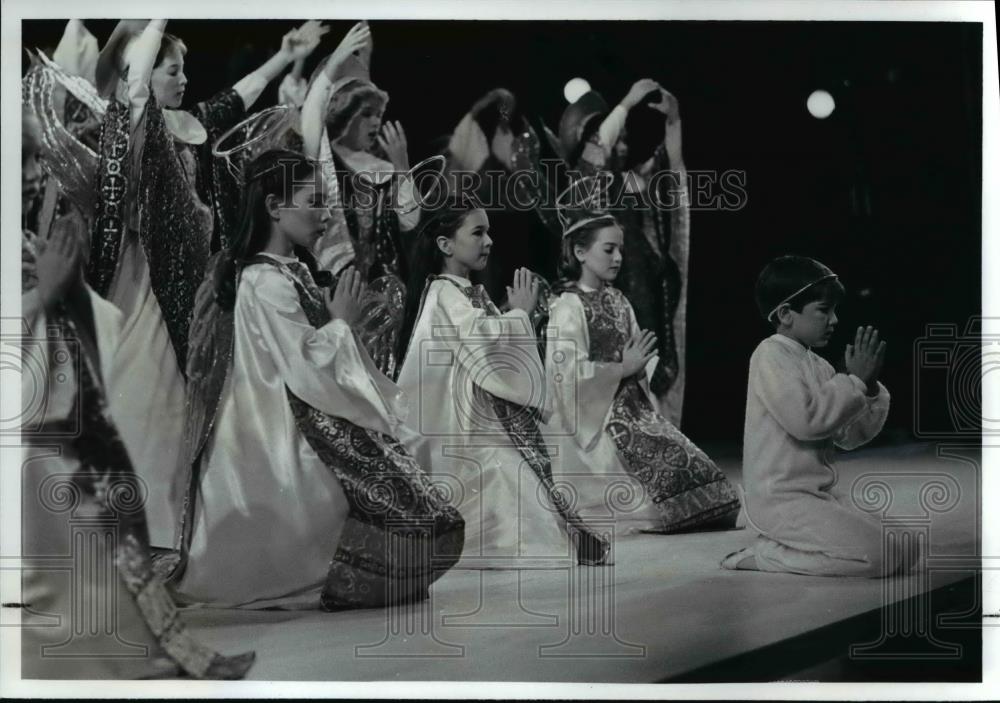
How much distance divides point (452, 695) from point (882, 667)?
1.47 meters

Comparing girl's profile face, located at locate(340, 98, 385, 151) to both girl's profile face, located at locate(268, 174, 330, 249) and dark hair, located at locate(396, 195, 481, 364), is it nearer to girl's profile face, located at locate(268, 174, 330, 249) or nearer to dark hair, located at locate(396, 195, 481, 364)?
girl's profile face, located at locate(268, 174, 330, 249)

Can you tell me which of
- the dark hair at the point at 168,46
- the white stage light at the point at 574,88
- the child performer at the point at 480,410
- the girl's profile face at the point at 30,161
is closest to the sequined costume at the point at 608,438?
the child performer at the point at 480,410

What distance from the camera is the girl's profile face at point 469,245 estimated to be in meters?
3.77

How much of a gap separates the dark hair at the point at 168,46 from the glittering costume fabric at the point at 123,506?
0.92 meters

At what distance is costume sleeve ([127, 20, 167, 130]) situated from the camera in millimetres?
3709

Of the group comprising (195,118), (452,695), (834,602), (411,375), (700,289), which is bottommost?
(452,695)

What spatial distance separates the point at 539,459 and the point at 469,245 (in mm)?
764

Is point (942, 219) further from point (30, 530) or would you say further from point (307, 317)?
point (30, 530)

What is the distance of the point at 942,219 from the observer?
12.4 feet

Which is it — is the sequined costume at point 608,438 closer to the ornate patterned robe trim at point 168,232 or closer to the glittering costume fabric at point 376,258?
the glittering costume fabric at point 376,258

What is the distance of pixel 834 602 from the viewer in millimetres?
3750

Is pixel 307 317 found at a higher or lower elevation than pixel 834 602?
higher

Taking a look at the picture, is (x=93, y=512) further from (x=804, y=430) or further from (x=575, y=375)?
(x=804, y=430)

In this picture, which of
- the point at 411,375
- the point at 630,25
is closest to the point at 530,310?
the point at 411,375
